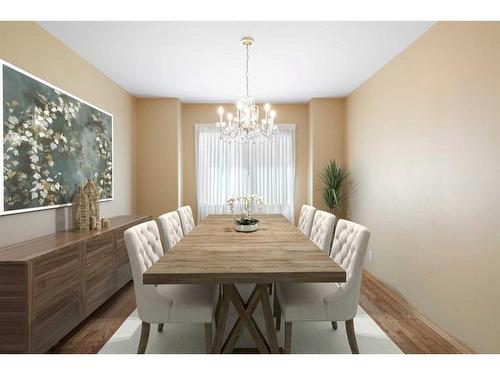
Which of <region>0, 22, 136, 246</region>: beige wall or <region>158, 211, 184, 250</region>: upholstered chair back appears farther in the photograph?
<region>158, 211, 184, 250</region>: upholstered chair back

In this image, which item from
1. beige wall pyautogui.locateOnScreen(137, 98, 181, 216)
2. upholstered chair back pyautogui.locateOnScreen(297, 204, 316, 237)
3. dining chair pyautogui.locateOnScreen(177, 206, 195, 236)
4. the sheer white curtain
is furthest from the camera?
the sheer white curtain

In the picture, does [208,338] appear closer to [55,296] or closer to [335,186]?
[55,296]

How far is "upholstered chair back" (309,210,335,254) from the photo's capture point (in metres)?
2.45

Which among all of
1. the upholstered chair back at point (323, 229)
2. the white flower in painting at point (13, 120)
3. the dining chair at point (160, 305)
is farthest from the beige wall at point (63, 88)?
the upholstered chair back at point (323, 229)

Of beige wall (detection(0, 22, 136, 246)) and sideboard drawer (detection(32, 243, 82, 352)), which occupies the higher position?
beige wall (detection(0, 22, 136, 246))

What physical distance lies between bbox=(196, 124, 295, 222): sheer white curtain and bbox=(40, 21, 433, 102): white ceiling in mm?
1008

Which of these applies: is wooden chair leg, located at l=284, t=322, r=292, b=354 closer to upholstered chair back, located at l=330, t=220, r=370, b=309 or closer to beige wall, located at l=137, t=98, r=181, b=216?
upholstered chair back, located at l=330, t=220, r=370, b=309

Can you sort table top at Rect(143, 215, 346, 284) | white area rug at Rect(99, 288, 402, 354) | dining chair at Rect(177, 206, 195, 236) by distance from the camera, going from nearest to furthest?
table top at Rect(143, 215, 346, 284), white area rug at Rect(99, 288, 402, 354), dining chair at Rect(177, 206, 195, 236)

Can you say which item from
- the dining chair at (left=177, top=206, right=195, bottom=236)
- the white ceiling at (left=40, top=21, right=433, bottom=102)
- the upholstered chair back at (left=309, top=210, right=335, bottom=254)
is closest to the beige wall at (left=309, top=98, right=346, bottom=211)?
the white ceiling at (left=40, top=21, right=433, bottom=102)

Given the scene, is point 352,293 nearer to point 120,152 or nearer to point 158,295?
point 158,295

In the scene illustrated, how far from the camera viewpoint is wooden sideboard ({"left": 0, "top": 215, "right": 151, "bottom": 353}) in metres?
1.69

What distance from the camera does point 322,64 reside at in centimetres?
328

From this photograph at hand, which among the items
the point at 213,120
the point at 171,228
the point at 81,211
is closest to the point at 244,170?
the point at 213,120

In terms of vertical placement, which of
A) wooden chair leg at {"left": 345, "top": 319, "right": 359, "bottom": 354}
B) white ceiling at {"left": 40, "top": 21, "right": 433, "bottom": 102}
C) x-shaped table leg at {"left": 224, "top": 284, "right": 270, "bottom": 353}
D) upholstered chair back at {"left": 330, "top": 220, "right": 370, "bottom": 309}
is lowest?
wooden chair leg at {"left": 345, "top": 319, "right": 359, "bottom": 354}
